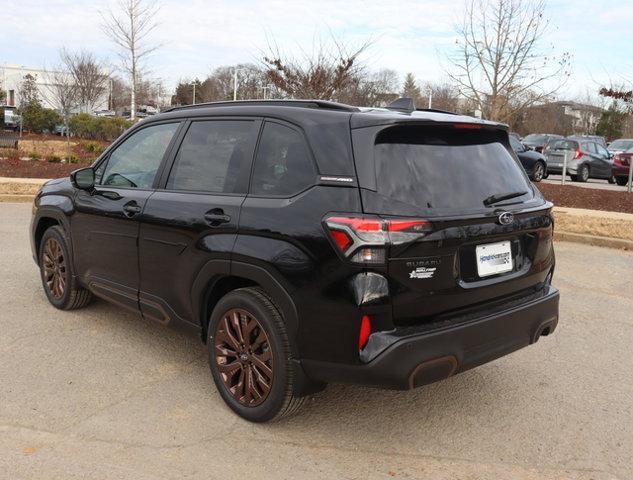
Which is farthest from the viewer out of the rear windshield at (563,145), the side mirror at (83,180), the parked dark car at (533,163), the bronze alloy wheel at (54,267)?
the rear windshield at (563,145)

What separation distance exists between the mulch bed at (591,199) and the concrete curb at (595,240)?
11.9ft

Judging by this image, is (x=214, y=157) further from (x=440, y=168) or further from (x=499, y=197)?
(x=499, y=197)

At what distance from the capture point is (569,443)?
3.41m

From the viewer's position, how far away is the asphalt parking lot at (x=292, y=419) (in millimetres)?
3111

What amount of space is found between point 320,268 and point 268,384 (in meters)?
0.80

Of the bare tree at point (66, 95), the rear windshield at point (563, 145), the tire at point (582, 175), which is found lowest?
the tire at point (582, 175)

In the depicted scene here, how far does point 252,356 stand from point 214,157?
4.21 feet

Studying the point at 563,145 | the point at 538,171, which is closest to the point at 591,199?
the point at 538,171

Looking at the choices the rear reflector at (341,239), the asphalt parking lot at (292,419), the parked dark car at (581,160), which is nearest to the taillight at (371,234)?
the rear reflector at (341,239)

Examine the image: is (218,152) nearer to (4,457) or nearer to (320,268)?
(320,268)

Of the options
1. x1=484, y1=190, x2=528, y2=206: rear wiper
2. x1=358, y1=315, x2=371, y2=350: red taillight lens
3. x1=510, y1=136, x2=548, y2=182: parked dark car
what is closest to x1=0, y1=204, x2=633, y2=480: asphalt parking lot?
x1=358, y1=315, x2=371, y2=350: red taillight lens

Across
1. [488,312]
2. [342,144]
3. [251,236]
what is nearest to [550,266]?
[488,312]

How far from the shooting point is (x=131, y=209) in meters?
4.29

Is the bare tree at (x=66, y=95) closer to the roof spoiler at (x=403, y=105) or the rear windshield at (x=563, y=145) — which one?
the rear windshield at (x=563, y=145)
